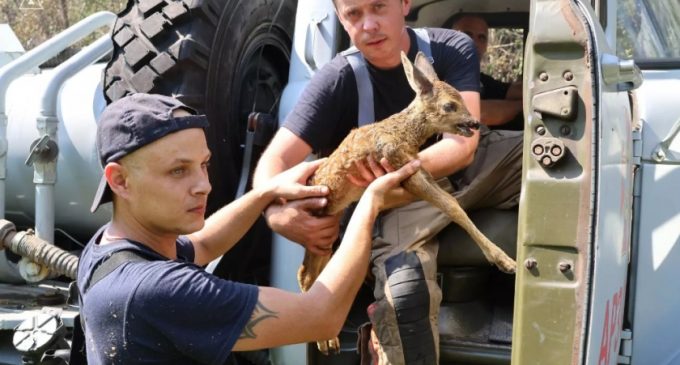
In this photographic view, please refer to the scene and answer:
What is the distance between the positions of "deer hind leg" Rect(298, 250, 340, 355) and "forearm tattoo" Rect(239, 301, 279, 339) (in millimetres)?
956

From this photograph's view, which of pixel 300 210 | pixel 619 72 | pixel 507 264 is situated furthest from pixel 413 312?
pixel 619 72

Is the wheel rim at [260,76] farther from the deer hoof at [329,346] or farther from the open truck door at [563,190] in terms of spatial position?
the open truck door at [563,190]

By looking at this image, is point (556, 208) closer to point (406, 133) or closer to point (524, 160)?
point (524, 160)

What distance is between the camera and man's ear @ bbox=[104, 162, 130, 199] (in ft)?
7.27

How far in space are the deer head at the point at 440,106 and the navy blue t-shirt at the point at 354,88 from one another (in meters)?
0.43

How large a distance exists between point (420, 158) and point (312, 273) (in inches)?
21.9

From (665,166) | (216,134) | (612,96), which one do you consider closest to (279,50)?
(216,134)

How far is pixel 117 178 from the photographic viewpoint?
2.23 m

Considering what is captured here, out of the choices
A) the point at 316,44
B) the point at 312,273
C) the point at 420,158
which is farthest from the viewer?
the point at 316,44

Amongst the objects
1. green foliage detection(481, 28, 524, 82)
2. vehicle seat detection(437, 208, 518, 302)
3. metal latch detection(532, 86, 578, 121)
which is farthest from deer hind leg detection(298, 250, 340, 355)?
green foliage detection(481, 28, 524, 82)

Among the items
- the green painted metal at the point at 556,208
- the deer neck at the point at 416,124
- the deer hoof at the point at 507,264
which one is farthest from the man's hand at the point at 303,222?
the green painted metal at the point at 556,208

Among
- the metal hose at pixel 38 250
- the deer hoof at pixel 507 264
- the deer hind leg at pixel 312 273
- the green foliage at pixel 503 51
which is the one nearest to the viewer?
the deer hoof at pixel 507 264

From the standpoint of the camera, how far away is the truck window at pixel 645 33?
3.29m

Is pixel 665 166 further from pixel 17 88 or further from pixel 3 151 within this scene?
pixel 17 88
